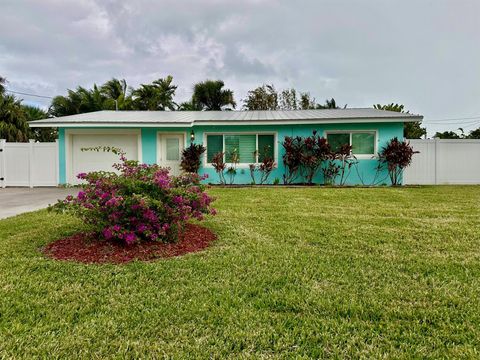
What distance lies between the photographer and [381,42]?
13.6 meters

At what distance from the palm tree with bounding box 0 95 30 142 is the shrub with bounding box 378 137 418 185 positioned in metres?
19.1

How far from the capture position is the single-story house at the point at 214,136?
39.9ft

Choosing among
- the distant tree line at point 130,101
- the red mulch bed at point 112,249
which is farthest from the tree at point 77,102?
the red mulch bed at point 112,249

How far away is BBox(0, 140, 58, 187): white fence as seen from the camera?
12539mm

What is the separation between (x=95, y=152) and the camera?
13.1 meters

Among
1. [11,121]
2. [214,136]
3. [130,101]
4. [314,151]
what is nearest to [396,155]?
[314,151]

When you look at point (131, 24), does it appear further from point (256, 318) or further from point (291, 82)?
point (291, 82)

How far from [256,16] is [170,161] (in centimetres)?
686

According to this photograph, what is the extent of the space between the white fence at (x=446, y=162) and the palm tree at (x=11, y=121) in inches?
796

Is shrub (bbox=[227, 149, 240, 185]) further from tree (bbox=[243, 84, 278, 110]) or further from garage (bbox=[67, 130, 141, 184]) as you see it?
tree (bbox=[243, 84, 278, 110])

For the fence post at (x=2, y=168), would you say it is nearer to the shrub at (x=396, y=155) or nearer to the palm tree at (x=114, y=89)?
the palm tree at (x=114, y=89)

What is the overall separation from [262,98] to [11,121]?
1930cm

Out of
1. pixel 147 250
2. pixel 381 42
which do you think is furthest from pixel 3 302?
pixel 381 42

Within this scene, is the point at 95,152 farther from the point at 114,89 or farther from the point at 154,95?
the point at 114,89
